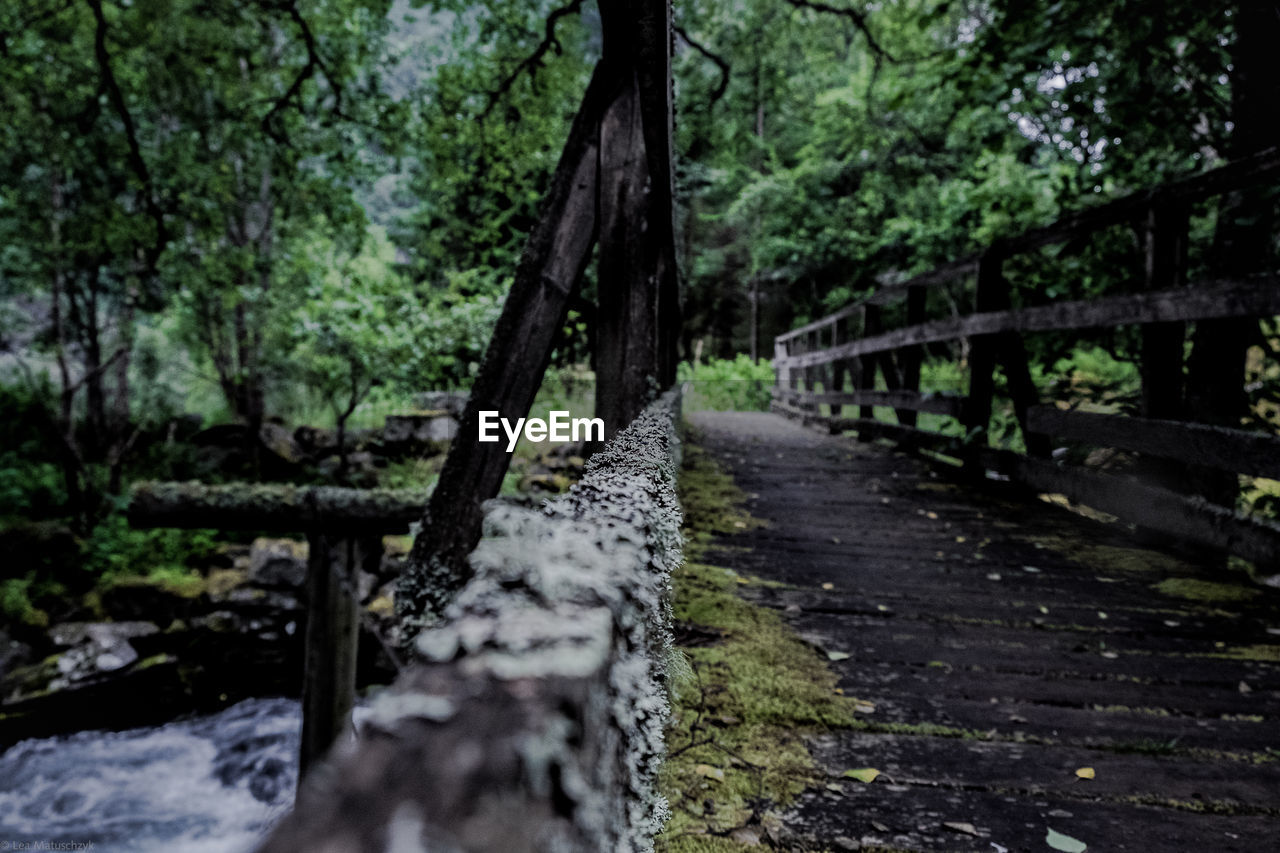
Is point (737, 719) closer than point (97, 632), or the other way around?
point (737, 719)

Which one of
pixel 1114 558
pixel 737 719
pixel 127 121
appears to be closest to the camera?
pixel 737 719

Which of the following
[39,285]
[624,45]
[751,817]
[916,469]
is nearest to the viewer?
[751,817]

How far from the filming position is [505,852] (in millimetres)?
316

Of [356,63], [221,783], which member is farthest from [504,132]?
[221,783]

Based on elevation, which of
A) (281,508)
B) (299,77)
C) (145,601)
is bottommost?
(145,601)

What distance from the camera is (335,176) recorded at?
7.49 metres

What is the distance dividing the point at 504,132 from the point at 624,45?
225 inches

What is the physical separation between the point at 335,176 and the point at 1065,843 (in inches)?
327

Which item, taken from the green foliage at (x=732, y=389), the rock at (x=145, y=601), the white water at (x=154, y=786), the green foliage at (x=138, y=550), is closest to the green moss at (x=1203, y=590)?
the white water at (x=154, y=786)

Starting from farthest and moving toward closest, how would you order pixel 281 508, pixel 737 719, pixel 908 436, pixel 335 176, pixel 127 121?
pixel 335 176 < pixel 908 436 < pixel 127 121 < pixel 281 508 < pixel 737 719

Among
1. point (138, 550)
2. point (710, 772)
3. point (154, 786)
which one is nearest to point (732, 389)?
point (138, 550)

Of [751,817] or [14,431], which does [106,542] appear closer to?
[14,431]

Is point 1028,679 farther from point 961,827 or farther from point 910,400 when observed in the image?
point 910,400

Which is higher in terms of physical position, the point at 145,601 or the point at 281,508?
the point at 281,508
